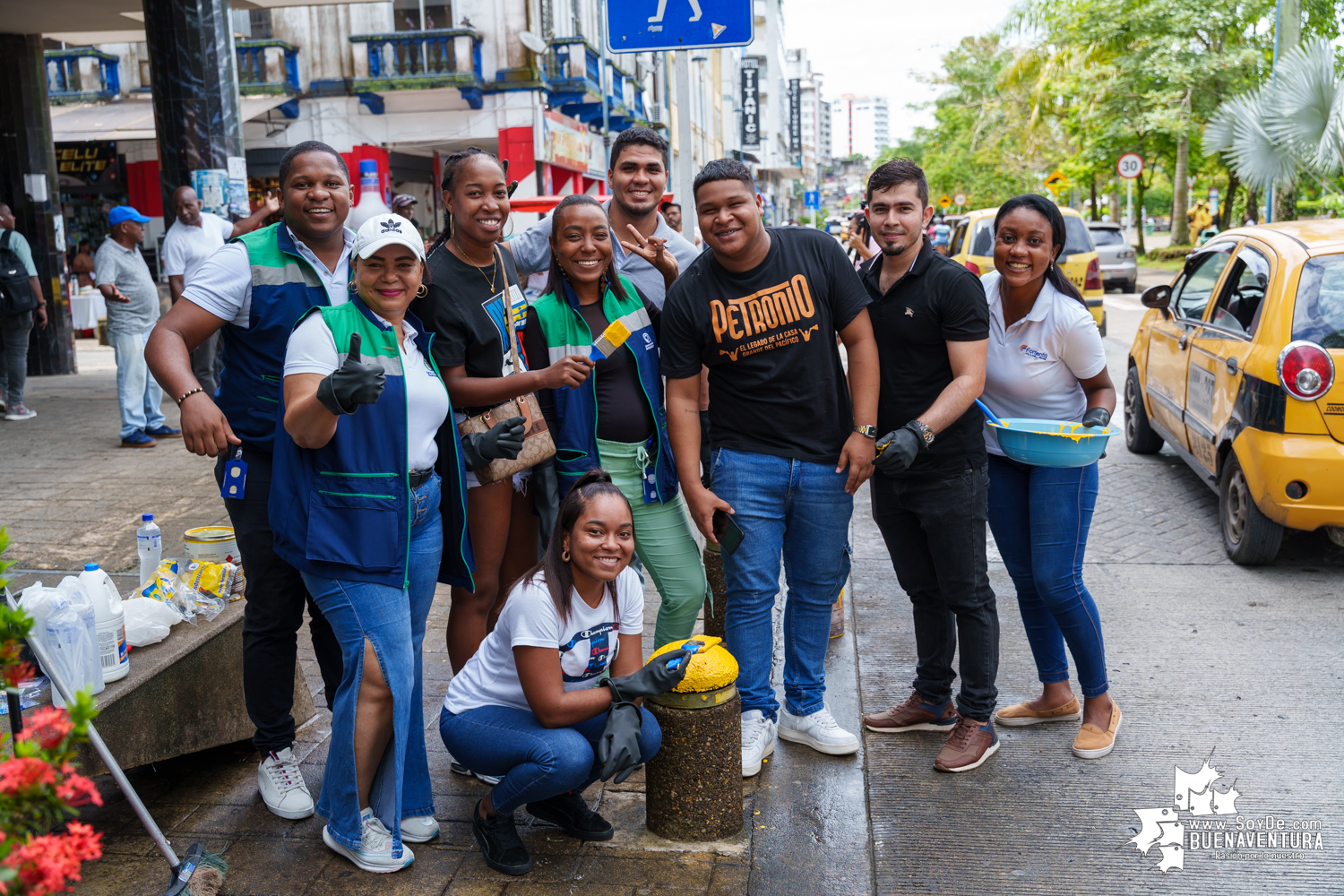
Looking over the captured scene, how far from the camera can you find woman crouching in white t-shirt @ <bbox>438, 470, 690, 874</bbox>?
122 inches

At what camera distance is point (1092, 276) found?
46.6ft

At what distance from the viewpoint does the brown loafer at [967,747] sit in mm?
3771

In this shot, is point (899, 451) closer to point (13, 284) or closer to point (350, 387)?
point (350, 387)

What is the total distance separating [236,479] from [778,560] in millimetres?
1738

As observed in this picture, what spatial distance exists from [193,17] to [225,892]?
7.33m

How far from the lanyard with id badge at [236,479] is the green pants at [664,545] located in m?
1.11

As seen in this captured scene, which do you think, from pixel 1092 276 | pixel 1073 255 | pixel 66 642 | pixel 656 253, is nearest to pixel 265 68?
pixel 1073 255

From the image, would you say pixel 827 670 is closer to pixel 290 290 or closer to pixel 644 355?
pixel 644 355

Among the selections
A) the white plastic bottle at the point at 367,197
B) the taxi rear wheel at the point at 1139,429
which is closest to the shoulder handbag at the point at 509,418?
the white plastic bottle at the point at 367,197

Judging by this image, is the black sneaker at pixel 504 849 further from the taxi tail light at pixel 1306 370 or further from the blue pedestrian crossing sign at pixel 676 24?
the blue pedestrian crossing sign at pixel 676 24

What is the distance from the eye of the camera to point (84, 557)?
231 inches

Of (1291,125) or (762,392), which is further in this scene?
(1291,125)

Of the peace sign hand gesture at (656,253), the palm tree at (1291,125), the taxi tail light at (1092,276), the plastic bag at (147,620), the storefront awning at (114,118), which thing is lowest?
the plastic bag at (147,620)

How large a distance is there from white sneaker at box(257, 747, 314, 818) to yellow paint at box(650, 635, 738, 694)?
1185mm
